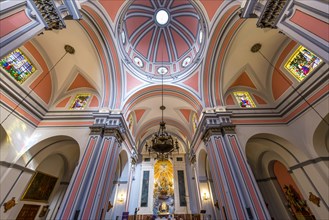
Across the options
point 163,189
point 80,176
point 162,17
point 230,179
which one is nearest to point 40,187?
point 80,176

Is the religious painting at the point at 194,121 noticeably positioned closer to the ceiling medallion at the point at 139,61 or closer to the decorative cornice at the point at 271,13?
the ceiling medallion at the point at 139,61

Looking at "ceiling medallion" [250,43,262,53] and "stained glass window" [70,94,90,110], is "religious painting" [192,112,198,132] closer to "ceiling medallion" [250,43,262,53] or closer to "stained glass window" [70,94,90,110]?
"ceiling medallion" [250,43,262,53]

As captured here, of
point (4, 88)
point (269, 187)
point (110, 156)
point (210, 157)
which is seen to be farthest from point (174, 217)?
point (4, 88)

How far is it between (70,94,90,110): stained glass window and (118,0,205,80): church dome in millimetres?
3956

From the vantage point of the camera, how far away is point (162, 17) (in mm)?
11336

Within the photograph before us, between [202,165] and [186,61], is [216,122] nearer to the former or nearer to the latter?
[202,165]

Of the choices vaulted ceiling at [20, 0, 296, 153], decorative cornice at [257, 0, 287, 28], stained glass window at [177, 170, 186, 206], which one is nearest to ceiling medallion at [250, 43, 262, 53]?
vaulted ceiling at [20, 0, 296, 153]

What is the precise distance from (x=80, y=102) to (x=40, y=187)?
492cm

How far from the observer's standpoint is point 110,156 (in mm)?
6039

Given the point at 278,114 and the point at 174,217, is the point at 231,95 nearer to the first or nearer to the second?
the point at 278,114

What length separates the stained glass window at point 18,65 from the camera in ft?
18.5

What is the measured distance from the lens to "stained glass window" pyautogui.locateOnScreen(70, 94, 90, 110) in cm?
776

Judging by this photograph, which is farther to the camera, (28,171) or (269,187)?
(269,187)

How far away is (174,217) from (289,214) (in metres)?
8.65
